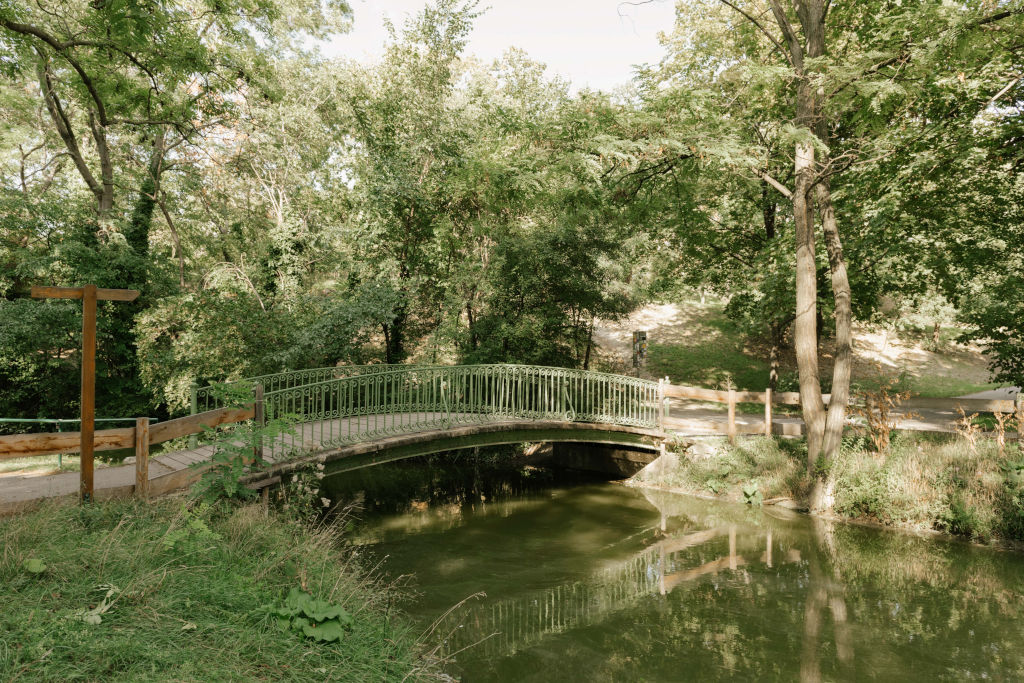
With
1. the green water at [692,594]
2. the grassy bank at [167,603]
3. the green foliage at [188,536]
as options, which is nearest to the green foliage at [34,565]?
the grassy bank at [167,603]

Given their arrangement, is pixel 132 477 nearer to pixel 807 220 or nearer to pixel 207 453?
pixel 207 453

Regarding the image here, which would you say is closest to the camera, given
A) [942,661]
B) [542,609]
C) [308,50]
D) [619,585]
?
[942,661]

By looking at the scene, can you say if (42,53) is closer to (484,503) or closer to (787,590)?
(484,503)

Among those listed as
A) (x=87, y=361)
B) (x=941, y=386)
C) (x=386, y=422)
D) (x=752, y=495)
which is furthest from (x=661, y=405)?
(x=941, y=386)

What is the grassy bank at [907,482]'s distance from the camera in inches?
353

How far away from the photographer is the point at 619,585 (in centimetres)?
773

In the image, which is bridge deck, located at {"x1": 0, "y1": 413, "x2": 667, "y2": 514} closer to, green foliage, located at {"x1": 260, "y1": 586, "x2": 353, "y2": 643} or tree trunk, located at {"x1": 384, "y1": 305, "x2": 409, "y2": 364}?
green foliage, located at {"x1": 260, "y1": 586, "x2": 353, "y2": 643}

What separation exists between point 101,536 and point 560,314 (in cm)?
1093

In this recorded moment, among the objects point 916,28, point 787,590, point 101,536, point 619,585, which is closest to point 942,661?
point 787,590

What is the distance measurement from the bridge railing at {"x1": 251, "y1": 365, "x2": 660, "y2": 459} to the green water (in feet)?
6.06

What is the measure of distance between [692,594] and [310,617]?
4.89m

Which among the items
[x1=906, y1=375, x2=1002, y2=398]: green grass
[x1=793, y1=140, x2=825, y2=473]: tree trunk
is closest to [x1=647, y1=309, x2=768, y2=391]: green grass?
[x1=906, y1=375, x2=1002, y2=398]: green grass

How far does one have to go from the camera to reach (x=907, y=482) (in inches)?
381

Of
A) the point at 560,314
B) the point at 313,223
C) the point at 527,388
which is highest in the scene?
the point at 313,223
